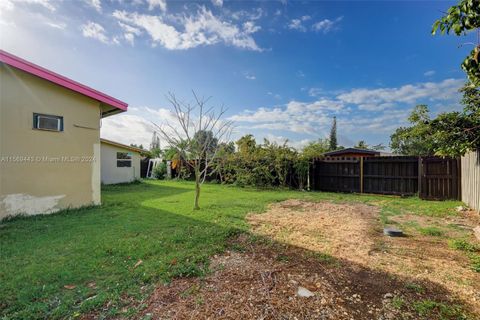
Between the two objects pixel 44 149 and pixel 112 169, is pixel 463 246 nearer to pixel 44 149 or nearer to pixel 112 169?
pixel 44 149

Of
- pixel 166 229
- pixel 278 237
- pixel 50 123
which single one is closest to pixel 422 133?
pixel 278 237

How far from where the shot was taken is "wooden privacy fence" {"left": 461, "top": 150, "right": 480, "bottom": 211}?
18.1 feet

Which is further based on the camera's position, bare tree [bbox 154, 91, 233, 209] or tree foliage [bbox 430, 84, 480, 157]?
bare tree [bbox 154, 91, 233, 209]

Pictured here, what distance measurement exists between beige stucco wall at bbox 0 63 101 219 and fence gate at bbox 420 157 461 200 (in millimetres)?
11085

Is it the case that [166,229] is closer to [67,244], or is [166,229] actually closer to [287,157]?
[67,244]

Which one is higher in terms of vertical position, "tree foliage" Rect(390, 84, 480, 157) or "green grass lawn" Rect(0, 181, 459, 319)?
"tree foliage" Rect(390, 84, 480, 157)

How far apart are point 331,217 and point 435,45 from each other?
571cm

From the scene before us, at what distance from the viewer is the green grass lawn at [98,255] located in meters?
2.02

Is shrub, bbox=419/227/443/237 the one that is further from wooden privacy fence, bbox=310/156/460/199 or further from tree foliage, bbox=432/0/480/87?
wooden privacy fence, bbox=310/156/460/199

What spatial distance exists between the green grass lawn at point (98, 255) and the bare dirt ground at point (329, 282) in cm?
36

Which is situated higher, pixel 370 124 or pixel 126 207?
pixel 370 124

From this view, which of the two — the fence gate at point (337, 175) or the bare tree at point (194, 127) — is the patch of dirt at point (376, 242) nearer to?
the bare tree at point (194, 127)

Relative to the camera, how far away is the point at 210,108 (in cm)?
658

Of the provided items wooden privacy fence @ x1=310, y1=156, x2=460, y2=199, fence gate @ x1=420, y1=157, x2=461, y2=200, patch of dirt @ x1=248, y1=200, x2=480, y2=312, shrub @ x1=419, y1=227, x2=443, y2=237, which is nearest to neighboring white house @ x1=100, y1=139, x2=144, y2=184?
patch of dirt @ x1=248, y1=200, x2=480, y2=312
